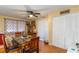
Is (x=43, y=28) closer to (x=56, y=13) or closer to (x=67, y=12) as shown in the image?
(x=56, y=13)

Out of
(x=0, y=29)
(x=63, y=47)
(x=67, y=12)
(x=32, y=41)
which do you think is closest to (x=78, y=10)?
(x=67, y=12)

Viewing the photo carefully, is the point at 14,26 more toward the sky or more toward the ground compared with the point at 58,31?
more toward the sky

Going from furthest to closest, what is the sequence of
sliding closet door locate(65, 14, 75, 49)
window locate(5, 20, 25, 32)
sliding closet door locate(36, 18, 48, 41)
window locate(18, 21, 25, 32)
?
sliding closet door locate(36, 18, 48, 41), window locate(18, 21, 25, 32), window locate(5, 20, 25, 32), sliding closet door locate(65, 14, 75, 49)

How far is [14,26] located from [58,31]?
7.02 feet

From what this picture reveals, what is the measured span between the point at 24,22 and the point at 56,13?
167cm

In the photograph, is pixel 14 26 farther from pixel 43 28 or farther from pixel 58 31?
pixel 43 28

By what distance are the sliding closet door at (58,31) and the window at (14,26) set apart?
5.38ft

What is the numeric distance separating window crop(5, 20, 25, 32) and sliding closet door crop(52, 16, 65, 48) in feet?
5.38

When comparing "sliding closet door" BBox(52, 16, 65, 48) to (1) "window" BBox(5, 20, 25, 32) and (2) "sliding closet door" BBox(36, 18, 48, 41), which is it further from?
(1) "window" BBox(5, 20, 25, 32)

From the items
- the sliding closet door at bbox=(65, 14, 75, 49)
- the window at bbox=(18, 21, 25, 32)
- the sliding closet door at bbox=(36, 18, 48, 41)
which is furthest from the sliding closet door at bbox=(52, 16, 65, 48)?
the window at bbox=(18, 21, 25, 32)

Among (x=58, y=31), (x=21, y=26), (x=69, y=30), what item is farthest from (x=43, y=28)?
(x=69, y=30)

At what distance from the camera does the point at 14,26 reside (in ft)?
13.8

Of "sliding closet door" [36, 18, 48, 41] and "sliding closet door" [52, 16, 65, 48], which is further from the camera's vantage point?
"sliding closet door" [36, 18, 48, 41]

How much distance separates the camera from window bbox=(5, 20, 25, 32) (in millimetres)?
4156
